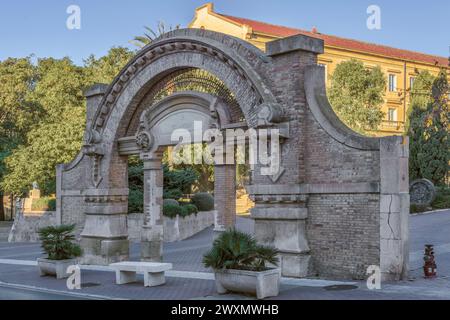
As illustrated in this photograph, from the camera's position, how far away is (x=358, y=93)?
4522cm

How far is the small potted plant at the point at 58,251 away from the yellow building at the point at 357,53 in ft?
117

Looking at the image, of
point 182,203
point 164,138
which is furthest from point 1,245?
point 164,138

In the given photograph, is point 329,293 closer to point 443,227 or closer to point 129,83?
point 129,83

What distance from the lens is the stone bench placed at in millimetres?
14414

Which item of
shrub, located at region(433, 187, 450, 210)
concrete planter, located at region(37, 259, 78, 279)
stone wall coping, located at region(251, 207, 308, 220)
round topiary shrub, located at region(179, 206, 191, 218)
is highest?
stone wall coping, located at region(251, 207, 308, 220)

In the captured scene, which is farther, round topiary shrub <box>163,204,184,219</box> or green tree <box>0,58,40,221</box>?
green tree <box>0,58,40,221</box>

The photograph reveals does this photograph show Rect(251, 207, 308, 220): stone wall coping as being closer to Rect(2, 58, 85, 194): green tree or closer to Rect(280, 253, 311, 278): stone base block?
Rect(280, 253, 311, 278): stone base block

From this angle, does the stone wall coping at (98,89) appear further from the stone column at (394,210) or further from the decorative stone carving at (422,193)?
the decorative stone carving at (422,193)

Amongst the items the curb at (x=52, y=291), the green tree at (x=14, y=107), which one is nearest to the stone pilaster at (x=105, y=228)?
the curb at (x=52, y=291)

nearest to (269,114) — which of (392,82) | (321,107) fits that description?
(321,107)

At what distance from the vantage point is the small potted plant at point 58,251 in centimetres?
1655

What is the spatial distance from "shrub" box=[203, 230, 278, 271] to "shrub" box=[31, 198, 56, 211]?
23.1 metres

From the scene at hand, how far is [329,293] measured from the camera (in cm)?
1230

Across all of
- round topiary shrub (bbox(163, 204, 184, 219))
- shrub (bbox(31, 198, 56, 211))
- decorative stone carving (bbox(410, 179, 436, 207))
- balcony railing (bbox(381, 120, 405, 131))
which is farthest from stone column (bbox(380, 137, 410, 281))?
balcony railing (bbox(381, 120, 405, 131))
